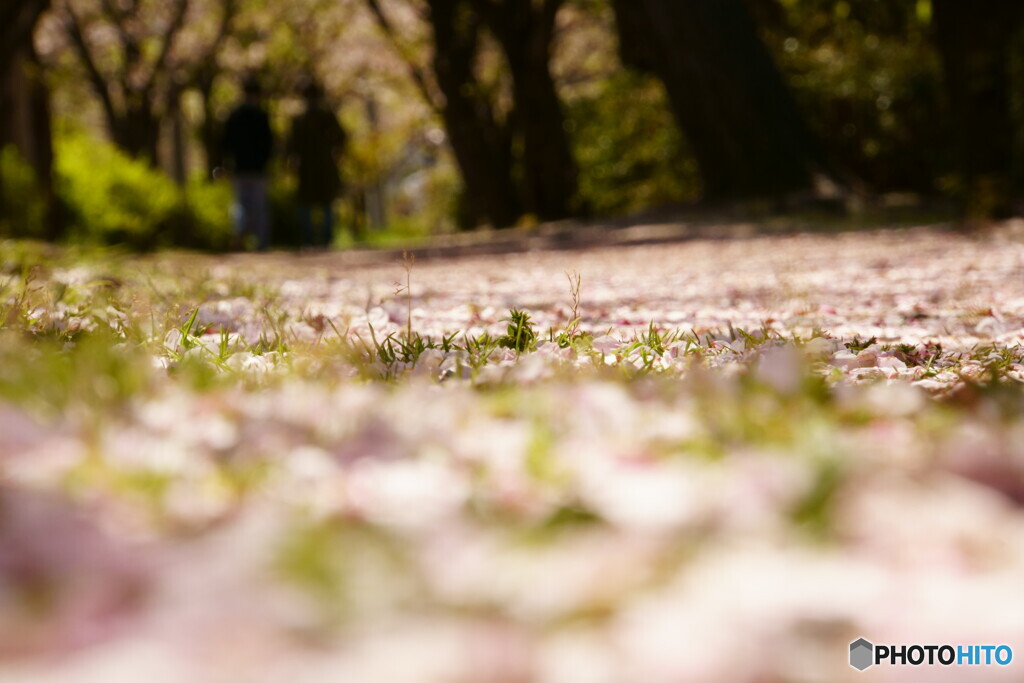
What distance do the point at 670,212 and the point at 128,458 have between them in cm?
1125

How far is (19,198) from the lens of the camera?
1098 cm

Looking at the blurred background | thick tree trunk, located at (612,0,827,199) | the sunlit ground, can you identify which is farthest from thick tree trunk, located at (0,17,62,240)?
the sunlit ground

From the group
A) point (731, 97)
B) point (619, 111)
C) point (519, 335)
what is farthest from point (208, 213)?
point (519, 335)

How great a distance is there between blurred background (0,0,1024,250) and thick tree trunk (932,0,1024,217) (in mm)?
18

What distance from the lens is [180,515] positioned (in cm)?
134

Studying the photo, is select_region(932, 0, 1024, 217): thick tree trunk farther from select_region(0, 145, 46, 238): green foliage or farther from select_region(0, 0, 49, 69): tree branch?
select_region(0, 145, 46, 238): green foliage

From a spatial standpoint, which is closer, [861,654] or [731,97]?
[861,654]

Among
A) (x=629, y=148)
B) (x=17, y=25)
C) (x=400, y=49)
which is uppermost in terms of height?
(x=400, y=49)

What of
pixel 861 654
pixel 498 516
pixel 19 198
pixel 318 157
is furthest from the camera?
pixel 318 157

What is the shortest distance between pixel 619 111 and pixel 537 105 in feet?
8.72

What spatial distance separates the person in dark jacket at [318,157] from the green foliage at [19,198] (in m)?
3.58

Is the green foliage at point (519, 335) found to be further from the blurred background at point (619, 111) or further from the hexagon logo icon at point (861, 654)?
the blurred background at point (619, 111)

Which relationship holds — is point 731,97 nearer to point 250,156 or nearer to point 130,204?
point 250,156

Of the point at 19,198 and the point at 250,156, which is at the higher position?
the point at 250,156
